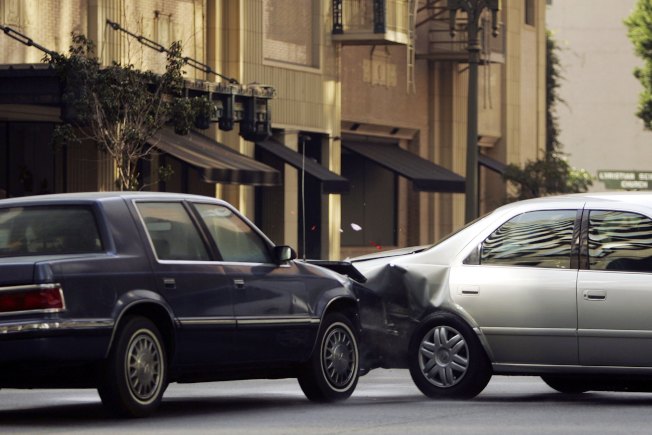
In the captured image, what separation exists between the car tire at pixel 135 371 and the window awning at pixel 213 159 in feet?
49.2

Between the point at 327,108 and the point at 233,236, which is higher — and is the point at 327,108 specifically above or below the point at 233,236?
above

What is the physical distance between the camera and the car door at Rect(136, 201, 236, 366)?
38.7 ft

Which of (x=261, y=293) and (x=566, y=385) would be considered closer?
(x=261, y=293)

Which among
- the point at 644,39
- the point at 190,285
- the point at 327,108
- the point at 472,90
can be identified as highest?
the point at 644,39

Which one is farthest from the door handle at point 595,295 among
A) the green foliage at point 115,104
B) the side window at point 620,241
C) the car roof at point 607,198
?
the green foliage at point 115,104

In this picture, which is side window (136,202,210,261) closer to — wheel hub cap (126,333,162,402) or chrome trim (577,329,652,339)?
wheel hub cap (126,333,162,402)

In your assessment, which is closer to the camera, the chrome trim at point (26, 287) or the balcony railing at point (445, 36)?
the chrome trim at point (26, 287)

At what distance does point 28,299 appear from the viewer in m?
10.9

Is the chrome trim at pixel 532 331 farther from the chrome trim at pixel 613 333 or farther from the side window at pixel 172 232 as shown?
the side window at pixel 172 232

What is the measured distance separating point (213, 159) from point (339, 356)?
53.0 ft

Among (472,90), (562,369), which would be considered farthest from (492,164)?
(562,369)

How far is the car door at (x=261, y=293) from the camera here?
1244 centimetres

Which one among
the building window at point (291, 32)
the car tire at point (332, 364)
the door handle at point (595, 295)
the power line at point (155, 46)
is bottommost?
the car tire at point (332, 364)

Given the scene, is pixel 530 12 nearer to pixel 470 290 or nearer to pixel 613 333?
pixel 470 290
